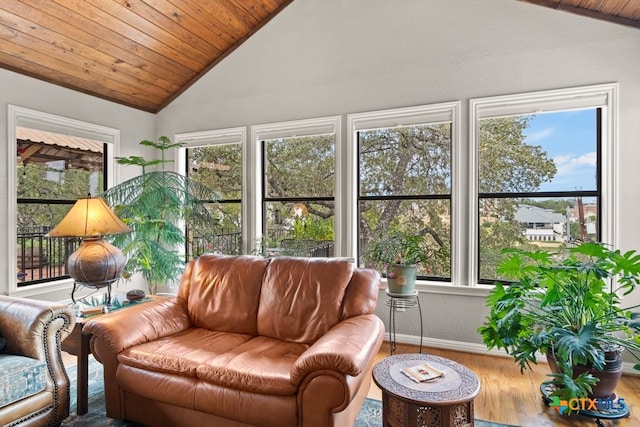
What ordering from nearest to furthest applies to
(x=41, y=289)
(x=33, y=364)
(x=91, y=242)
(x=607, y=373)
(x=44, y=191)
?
(x=33, y=364) → (x=607, y=373) → (x=91, y=242) → (x=41, y=289) → (x=44, y=191)

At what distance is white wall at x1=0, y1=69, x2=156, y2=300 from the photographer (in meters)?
3.20

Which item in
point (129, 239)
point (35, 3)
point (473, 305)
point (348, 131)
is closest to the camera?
point (35, 3)

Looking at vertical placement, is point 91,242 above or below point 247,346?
above

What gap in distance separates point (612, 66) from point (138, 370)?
3.94 metres

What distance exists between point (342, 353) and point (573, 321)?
1.61 metres

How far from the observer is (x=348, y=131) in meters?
3.61

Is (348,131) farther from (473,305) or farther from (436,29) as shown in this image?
(473,305)

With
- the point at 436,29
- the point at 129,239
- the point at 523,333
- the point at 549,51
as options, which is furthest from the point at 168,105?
the point at 523,333

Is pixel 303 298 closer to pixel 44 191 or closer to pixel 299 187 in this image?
pixel 299 187

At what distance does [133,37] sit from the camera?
3398 mm

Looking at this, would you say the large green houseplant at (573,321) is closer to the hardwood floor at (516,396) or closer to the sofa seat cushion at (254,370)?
the hardwood floor at (516,396)

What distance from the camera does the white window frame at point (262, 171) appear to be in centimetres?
369

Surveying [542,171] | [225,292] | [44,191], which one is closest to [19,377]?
[225,292]

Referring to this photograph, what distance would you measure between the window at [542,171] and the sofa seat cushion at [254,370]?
6.76 feet
